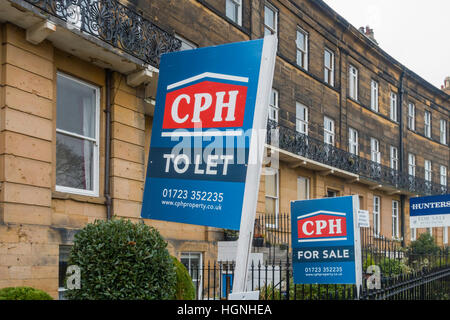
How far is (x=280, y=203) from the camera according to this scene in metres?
21.0

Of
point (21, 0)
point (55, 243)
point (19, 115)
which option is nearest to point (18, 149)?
point (19, 115)

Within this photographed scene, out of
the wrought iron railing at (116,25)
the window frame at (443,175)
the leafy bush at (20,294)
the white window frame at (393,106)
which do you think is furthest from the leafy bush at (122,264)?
the window frame at (443,175)

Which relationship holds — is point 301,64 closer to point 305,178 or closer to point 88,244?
point 305,178

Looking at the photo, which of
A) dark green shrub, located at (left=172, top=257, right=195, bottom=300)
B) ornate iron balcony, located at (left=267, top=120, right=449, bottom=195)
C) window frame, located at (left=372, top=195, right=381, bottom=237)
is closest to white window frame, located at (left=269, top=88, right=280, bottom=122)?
ornate iron balcony, located at (left=267, top=120, right=449, bottom=195)

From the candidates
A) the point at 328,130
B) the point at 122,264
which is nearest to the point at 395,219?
the point at 328,130

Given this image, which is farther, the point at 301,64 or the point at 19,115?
the point at 301,64

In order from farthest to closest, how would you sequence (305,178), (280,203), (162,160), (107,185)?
(305,178) < (280,203) < (107,185) < (162,160)

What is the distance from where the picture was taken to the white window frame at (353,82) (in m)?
27.2

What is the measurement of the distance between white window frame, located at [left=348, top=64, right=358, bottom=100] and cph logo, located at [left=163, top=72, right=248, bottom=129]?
2292cm

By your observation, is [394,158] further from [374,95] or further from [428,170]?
[428,170]

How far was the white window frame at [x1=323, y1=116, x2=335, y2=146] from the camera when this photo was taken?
24484 mm

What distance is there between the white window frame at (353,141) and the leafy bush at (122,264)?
20861 mm

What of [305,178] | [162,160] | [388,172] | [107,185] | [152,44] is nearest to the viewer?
[162,160]

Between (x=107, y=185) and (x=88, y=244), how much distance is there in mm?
5901
